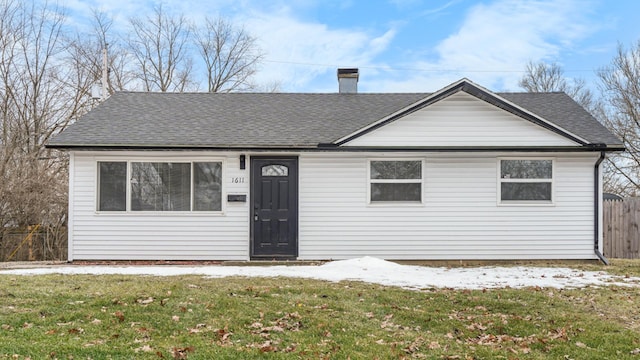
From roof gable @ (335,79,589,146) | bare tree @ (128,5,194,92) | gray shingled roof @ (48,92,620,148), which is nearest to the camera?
roof gable @ (335,79,589,146)

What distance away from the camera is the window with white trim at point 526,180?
40.4ft

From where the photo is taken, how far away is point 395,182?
40.5 feet

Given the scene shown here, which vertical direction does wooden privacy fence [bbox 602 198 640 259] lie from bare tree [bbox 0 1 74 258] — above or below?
below

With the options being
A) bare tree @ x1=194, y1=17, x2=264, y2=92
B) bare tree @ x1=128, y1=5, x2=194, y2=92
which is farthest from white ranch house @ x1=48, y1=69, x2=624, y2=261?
bare tree @ x1=194, y1=17, x2=264, y2=92

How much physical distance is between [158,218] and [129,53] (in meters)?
19.2

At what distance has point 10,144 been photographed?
1880 centimetres

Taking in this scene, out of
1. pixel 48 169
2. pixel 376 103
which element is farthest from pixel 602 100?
pixel 48 169

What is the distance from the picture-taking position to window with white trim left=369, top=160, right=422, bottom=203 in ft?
40.5

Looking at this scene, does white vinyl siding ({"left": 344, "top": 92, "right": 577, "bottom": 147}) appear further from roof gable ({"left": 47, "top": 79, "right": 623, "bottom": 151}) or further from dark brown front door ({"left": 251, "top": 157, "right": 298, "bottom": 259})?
dark brown front door ({"left": 251, "top": 157, "right": 298, "bottom": 259})

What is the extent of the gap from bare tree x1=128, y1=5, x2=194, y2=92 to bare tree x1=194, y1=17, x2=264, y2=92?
130cm

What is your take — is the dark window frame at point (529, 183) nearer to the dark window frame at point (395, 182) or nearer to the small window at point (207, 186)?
the dark window frame at point (395, 182)

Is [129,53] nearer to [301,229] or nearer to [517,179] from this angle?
[301,229]

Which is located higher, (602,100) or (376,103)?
(602,100)

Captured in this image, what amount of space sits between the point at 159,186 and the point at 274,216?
270cm
